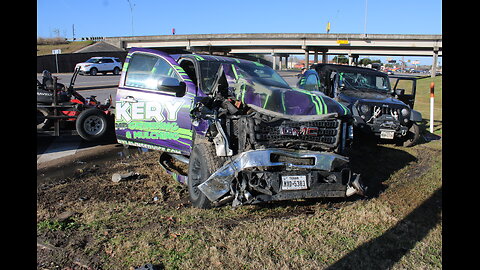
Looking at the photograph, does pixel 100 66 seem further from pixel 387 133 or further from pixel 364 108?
pixel 387 133

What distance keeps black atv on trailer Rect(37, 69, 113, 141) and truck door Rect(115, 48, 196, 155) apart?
5.78 feet

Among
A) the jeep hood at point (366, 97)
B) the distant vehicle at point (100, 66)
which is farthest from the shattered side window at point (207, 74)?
the distant vehicle at point (100, 66)

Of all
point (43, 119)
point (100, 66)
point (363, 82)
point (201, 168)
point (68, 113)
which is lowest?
point (201, 168)

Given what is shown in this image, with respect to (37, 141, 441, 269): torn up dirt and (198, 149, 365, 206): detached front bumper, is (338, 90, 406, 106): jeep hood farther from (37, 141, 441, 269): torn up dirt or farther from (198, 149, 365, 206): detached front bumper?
(198, 149, 365, 206): detached front bumper

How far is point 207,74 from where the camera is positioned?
582 centimetres

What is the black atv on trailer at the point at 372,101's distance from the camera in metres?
8.75

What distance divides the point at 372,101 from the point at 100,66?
3077cm

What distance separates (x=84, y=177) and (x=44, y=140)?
11.6ft

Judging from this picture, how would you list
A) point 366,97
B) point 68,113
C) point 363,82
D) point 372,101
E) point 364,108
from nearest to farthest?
point 68,113 < point 364,108 < point 372,101 < point 366,97 < point 363,82

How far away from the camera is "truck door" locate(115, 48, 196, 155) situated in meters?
5.55

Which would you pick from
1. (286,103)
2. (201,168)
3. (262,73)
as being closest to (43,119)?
(262,73)

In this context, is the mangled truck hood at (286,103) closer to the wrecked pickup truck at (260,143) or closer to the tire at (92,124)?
the wrecked pickup truck at (260,143)

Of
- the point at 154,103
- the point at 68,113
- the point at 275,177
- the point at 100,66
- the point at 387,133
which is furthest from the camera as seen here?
the point at 100,66

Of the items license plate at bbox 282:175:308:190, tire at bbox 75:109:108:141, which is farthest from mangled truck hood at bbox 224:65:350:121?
tire at bbox 75:109:108:141
